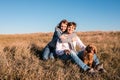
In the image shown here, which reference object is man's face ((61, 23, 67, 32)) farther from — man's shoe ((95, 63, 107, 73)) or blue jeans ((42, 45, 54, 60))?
man's shoe ((95, 63, 107, 73))

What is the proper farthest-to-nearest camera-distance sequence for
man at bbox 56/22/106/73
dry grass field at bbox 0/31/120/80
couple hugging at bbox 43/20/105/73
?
couple hugging at bbox 43/20/105/73 < man at bbox 56/22/106/73 < dry grass field at bbox 0/31/120/80

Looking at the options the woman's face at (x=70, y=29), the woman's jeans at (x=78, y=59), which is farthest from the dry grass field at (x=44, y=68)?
the woman's face at (x=70, y=29)

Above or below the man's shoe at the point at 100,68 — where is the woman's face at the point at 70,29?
above

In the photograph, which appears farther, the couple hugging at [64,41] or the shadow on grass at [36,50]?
the shadow on grass at [36,50]

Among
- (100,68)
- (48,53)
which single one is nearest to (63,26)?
(48,53)

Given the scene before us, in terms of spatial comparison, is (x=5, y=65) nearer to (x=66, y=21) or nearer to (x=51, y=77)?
(x=51, y=77)

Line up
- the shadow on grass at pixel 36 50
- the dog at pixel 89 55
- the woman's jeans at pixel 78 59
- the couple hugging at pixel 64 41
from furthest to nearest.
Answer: the shadow on grass at pixel 36 50
the couple hugging at pixel 64 41
the dog at pixel 89 55
the woman's jeans at pixel 78 59

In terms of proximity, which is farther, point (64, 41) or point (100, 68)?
point (64, 41)

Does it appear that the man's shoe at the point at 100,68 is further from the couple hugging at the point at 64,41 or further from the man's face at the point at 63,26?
the man's face at the point at 63,26

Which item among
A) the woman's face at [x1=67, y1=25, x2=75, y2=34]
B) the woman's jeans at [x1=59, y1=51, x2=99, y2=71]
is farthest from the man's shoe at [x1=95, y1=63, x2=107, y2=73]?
the woman's face at [x1=67, y1=25, x2=75, y2=34]

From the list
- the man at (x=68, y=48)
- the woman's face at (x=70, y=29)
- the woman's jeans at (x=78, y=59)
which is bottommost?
the woman's jeans at (x=78, y=59)

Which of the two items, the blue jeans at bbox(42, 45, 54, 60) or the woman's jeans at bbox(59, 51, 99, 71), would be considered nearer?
the woman's jeans at bbox(59, 51, 99, 71)

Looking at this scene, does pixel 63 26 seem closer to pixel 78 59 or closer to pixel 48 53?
pixel 48 53

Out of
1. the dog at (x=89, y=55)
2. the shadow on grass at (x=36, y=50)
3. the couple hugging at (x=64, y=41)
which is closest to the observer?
the dog at (x=89, y=55)
